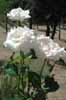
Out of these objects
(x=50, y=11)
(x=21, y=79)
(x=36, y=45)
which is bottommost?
(x=50, y=11)


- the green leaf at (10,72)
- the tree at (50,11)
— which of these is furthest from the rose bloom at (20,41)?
the tree at (50,11)

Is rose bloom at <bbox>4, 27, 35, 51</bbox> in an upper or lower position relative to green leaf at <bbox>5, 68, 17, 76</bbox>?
upper

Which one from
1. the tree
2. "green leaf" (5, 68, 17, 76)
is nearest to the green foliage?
"green leaf" (5, 68, 17, 76)

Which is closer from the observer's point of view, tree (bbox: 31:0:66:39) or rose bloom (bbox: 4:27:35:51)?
rose bloom (bbox: 4:27:35:51)

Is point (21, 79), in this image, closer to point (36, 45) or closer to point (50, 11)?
point (36, 45)

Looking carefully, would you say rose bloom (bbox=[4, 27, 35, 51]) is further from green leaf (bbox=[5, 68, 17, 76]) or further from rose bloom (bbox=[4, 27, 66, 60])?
green leaf (bbox=[5, 68, 17, 76])

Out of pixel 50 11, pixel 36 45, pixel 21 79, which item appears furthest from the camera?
pixel 50 11

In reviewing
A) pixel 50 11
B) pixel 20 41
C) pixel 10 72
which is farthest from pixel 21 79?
pixel 50 11

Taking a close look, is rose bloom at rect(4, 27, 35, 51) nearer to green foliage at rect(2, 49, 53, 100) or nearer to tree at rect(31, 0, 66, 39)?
green foliage at rect(2, 49, 53, 100)

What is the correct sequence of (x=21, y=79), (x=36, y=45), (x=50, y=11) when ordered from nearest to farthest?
(x=36, y=45) → (x=21, y=79) → (x=50, y=11)

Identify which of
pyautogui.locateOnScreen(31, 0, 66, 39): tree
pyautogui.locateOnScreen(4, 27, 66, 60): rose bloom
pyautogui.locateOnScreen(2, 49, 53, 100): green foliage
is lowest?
pyautogui.locateOnScreen(31, 0, 66, 39): tree

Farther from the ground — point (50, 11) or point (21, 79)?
point (21, 79)

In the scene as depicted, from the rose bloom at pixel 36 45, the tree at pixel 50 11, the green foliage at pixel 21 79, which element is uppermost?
the rose bloom at pixel 36 45

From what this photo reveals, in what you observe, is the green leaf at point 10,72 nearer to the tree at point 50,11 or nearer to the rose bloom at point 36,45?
the rose bloom at point 36,45
